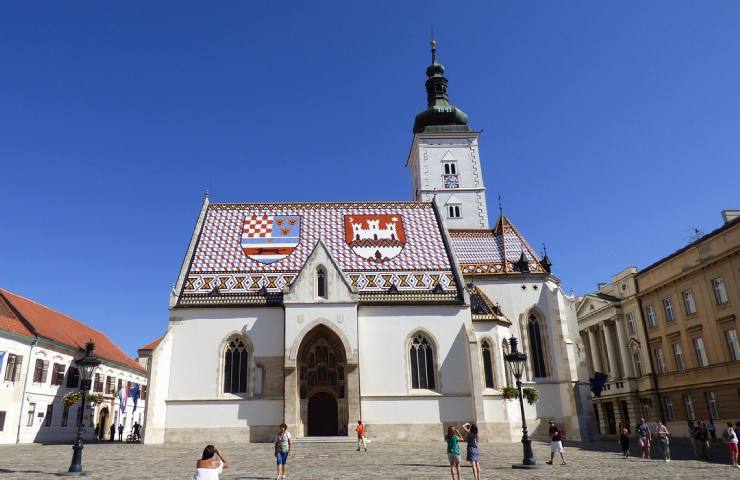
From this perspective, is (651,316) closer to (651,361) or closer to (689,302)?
(651,361)

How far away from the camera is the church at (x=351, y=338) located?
29031 millimetres

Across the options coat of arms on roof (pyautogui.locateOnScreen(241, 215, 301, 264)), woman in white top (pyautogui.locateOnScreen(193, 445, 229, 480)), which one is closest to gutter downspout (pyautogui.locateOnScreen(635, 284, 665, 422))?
coat of arms on roof (pyautogui.locateOnScreen(241, 215, 301, 264))

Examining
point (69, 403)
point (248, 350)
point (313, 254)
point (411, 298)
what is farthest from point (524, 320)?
point (69, 403)

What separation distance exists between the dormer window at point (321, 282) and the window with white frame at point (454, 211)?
20256mm

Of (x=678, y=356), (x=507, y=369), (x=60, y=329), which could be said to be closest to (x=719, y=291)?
(x=678, y=356)

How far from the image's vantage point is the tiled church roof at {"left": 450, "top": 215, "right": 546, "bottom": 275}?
121 ft

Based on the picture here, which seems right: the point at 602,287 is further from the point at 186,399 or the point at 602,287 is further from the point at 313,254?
the point at 186,399

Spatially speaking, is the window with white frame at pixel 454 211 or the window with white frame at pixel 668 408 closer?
the window with white frame at pixel 668 408

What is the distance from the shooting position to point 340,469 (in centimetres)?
1683

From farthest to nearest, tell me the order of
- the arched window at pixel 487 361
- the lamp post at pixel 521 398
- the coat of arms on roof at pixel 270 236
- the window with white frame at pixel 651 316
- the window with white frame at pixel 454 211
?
the window with white frame at pixel 454 211 < the window with white frame at pixel 651 316 < the coat of arms on roof at pixel 270 236 < the arched window at pixel 487 361 < the lamp post at pixel 521 398

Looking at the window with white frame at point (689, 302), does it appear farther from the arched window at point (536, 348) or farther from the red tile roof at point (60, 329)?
the red tile roof at point (60, 329)

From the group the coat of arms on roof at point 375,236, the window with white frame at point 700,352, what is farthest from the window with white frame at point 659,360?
the coat of arms on roof at point 375,236

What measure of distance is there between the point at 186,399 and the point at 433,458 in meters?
15.4

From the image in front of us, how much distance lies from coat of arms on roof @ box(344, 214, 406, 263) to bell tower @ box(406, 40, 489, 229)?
421 inches
